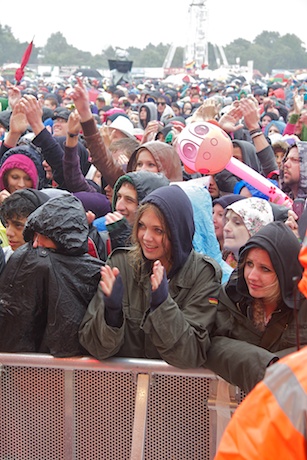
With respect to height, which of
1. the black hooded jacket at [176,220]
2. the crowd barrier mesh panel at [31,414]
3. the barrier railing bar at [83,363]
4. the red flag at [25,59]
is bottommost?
the crowd barrier mesh panel at [31,414]

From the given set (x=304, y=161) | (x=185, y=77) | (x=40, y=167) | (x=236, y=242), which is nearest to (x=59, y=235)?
(x=236, y=242)

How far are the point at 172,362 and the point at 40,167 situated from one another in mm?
2958

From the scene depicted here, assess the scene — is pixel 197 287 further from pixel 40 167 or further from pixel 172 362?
pixel 40 167

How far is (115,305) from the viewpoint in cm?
303

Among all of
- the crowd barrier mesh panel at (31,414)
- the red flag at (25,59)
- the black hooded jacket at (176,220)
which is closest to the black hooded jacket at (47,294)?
the crowd barrier mesh panel at (31,414)

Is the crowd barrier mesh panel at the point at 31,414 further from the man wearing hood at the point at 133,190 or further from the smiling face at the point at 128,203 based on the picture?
the smiling face at the point at 128,203

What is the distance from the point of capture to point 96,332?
121 inches

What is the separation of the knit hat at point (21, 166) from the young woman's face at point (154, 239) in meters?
2.15

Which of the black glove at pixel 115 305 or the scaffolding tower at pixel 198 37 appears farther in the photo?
the scaffolding tower at pixel 198 37

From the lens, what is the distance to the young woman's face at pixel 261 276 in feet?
10.2

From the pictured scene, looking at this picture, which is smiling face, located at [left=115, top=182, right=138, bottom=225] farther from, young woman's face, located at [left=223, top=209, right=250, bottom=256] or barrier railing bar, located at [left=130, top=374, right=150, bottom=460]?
barrier railing bar, located at [left=130, top=374, right=150, bottom=460]

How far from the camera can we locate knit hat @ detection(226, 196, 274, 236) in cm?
434

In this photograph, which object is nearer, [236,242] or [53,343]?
[53,343]

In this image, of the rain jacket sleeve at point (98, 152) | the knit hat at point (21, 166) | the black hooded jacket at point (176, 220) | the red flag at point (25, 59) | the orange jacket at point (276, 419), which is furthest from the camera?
the red flag at point (25, 59)
